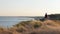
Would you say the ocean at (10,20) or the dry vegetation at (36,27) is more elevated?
the ocean at (10,20)

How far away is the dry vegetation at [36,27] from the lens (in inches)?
86.0

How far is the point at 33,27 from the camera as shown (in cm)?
223

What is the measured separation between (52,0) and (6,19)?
776 mm

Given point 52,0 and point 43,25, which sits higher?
point 52,0

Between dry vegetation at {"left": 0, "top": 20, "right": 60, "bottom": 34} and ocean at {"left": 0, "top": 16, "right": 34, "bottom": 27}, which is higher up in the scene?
ocean at {"left": 0, "top": 16, "right": 34, "bottom": 27}

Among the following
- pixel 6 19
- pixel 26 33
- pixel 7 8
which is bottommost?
pixel 26 33

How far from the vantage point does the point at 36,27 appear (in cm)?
224

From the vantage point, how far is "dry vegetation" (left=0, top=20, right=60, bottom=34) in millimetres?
2184

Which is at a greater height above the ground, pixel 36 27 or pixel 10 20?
pixel 10 20

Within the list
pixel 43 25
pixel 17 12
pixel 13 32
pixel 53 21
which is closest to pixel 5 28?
pixel 13 32

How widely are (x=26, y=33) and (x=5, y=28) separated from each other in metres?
0.32

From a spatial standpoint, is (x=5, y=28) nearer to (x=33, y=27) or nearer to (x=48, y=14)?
(x=33, y=27)

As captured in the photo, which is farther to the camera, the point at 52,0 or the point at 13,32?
the point at 52,0

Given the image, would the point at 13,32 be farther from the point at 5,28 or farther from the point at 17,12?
the point at 17,12
